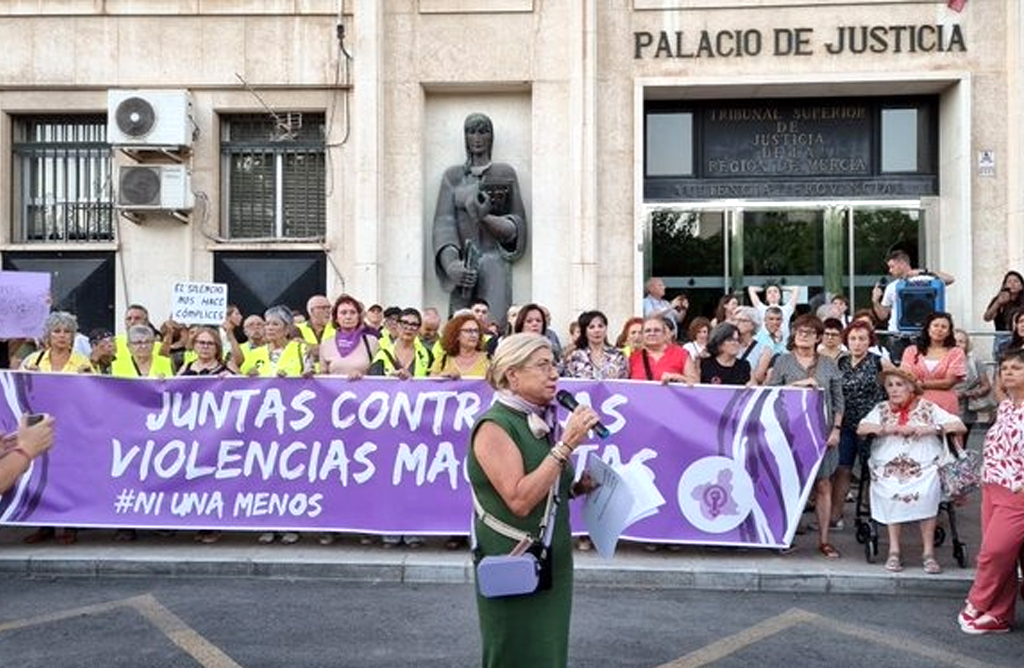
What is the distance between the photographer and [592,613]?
6.50 m

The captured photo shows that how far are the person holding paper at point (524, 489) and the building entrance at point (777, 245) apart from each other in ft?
39.2

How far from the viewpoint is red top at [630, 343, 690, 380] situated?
8211 millimetres

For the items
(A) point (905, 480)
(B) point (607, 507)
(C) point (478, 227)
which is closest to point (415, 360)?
(A) point (905, 480)

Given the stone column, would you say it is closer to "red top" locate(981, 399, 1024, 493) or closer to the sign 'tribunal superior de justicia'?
the sign 'tribunal superior de justicia'

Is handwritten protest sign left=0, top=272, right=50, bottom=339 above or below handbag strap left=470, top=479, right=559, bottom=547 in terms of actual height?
above

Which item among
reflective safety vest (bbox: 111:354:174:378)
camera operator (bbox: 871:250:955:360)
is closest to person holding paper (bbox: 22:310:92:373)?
reflective safety vest (bbox: 111:354:174:378)

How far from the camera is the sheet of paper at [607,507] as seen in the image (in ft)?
12.3

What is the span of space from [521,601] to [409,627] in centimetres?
293

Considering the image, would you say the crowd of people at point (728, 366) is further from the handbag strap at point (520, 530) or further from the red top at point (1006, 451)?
the handbag strap at point (520, 530)

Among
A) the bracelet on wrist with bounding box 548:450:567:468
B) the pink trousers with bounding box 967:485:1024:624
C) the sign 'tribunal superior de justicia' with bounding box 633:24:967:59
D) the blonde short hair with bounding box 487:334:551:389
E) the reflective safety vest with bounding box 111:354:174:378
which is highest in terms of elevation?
the sign 'tribunal superior de justicia' with bounding box 633:24:967:59

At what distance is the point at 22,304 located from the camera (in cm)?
977

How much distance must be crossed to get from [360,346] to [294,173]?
7.40m

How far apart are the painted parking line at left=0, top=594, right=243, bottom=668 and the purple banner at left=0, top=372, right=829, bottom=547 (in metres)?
1.37

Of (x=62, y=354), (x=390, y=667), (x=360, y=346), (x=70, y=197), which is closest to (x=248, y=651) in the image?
(x=390, y=667)
